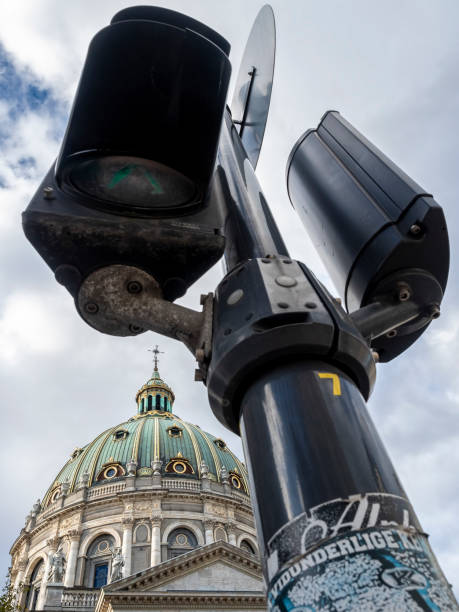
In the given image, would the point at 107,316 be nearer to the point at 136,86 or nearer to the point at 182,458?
the point at 136,86

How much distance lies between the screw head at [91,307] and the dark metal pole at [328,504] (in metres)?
0.93

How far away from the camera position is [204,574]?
3312 cm

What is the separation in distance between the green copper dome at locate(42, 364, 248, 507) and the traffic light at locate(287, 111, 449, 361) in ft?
180

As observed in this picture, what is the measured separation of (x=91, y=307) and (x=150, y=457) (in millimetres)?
58968

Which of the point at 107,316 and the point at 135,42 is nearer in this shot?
the point at 135,42

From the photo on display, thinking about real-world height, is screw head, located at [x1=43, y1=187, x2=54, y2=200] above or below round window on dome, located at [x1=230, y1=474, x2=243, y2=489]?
below

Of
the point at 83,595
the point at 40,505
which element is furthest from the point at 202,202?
the point at 40,505

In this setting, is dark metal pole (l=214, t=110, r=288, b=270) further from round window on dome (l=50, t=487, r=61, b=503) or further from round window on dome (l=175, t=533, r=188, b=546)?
round window on dome (l=50, t=487, r=61, b=503)

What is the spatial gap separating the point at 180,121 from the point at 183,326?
869mm

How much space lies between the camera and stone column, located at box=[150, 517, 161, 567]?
149 feet

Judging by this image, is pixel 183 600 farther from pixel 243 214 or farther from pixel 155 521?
pixel 243 214

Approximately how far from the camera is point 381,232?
223cm

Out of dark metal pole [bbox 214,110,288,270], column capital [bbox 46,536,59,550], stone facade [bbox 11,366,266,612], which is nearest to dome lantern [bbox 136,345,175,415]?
stone facade [bbox 11,366,266,612]

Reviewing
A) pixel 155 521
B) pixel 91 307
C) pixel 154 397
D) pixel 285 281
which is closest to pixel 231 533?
pixel 155 521
